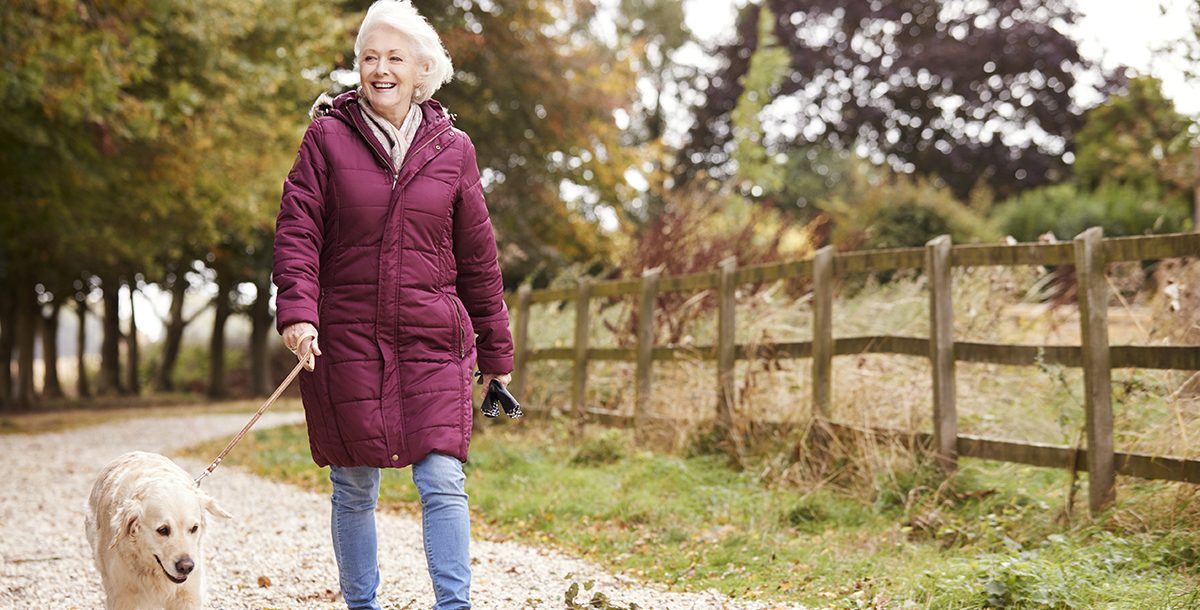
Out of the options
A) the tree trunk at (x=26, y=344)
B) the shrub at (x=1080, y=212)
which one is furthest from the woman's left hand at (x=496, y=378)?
the tree trunk at (x=26, y=344)

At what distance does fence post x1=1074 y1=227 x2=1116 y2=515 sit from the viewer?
5.33m

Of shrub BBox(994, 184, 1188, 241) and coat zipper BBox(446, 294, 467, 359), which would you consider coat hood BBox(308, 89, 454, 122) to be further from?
shrub BBox(994, 184, 1188, 241)

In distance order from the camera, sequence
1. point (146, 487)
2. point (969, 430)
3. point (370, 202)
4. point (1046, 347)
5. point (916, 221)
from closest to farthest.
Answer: point (146, 487) → point (370, 202) → point (1046, 347) → point (969, 430) → point (916, 221)

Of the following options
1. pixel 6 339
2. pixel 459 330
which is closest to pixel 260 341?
pixel 6 339

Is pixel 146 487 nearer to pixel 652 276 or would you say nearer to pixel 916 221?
pixel 652 276

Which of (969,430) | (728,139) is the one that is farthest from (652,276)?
(728,139)

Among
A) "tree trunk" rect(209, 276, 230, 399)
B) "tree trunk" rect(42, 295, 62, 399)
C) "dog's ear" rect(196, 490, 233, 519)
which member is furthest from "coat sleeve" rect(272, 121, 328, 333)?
"tree trunk" rect(42, 295, 62, 399)

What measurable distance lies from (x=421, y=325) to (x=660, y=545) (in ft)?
8.97

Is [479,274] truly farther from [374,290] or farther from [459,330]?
[374,290]

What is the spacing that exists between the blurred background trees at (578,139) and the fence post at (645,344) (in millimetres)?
1316

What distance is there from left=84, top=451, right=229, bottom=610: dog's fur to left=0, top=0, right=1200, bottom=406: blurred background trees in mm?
5613

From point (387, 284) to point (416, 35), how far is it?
0.77 m

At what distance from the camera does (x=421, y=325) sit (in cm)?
342

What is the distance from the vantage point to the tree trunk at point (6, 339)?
21578 millimetres
